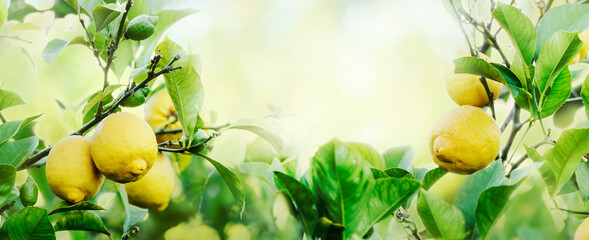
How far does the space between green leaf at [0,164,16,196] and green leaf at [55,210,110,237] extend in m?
0.08

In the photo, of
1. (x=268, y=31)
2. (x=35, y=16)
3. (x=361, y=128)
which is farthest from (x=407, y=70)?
(x=35, y=16)

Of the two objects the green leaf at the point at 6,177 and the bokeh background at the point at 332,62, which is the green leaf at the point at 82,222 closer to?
the green leaf at the point at 6,177

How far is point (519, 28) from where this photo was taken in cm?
60

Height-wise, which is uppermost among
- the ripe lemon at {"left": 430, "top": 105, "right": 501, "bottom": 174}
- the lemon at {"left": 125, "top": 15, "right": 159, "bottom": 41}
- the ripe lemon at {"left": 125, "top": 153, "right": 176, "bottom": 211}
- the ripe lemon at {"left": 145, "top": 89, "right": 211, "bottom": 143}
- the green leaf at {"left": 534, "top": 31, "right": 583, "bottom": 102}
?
the green leaf at {"left": 534, "top": 31, "right": 583, "bottom": 102}

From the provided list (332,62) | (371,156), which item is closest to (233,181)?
(371,156)

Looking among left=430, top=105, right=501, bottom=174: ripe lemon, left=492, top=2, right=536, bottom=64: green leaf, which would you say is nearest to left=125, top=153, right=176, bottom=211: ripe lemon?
left=430, top=105, right=501, bottom=174: ripe lemon

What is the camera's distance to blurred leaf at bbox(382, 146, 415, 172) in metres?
0.69

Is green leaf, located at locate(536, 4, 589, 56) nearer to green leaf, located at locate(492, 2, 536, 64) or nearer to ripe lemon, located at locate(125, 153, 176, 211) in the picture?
green leaf, located at locate(492, 2, 536, 64)

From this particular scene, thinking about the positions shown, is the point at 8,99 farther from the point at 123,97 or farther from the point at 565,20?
the point at 565,20

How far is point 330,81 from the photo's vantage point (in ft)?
18.8

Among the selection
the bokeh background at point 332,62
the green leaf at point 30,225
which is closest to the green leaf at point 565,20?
the green leaf at point 30,225

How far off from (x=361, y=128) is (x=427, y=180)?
154 inches

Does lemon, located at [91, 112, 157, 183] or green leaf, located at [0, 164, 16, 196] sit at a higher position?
lemon, located at [91, 112, 157, 183]

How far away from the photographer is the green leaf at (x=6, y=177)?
0.55m
